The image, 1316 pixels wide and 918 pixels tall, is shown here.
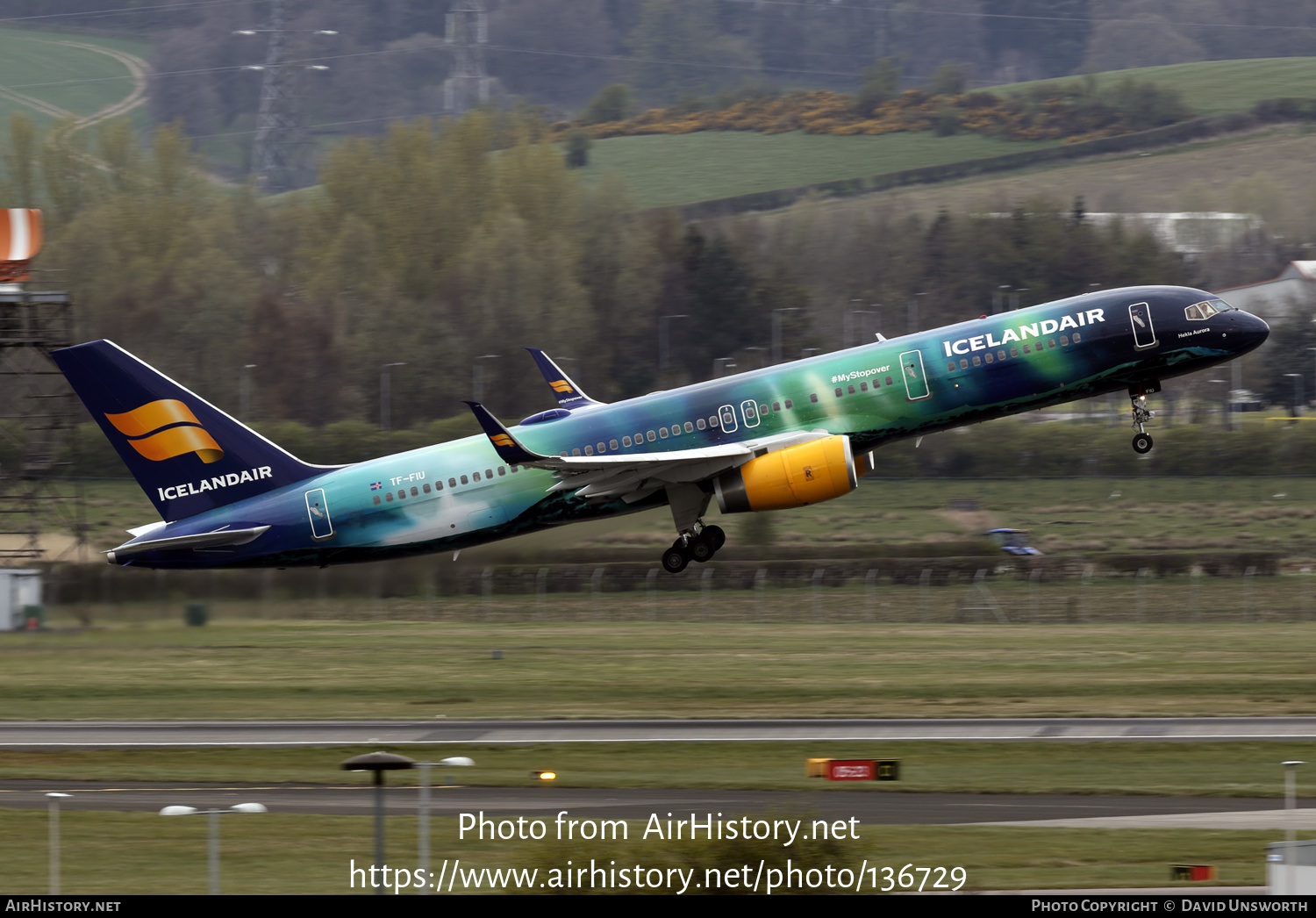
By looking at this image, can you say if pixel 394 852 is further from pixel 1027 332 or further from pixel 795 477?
pixel 1027 332

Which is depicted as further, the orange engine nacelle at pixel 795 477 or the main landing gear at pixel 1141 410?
the main landing gear at pixel 1141 410

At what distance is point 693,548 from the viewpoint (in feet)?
165

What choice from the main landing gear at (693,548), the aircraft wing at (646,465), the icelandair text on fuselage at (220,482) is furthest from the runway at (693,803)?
the icelandair text on fuselage at (220,482)

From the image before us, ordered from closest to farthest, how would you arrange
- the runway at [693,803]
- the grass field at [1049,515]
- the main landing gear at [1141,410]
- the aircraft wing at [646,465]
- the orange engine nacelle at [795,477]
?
1. the runway at [693,803]
2. the orange engine nacelle at [795,477]
3. the aircraft wing at [646,465]
4. the main landing gear at [1141,410]
5. the grass field at [1049,515]

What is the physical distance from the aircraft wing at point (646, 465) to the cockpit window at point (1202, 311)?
1120cm

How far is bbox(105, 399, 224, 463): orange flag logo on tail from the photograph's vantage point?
50.8 m

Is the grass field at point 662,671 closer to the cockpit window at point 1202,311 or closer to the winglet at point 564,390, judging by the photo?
the winglet at point 564,390

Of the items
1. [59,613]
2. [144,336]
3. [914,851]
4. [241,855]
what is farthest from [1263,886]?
[144,336]

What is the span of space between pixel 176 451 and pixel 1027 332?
26127 mm

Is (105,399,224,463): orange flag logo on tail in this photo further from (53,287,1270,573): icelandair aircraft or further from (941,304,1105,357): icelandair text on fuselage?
(941,304,1105,357): icelandair text on fuselage

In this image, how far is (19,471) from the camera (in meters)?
79.6

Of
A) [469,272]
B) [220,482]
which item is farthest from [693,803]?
[469,272]
